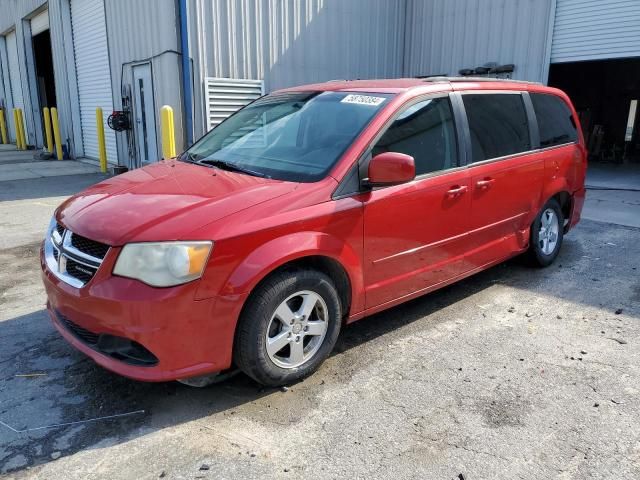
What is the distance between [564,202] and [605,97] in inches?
600

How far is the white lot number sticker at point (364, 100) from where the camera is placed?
11.6ft

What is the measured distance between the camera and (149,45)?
9.70 m

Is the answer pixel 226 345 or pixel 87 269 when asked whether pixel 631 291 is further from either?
pixel 87 269

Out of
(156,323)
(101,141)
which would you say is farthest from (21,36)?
(156,323)

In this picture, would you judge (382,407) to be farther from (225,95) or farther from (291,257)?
(225,95)

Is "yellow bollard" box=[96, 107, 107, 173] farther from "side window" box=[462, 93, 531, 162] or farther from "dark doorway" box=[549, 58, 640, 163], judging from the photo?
"dark doorway" box=[549, 58, 640, 163]

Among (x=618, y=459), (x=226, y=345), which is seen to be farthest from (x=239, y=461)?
(x=618, y=459)

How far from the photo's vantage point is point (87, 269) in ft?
8.98

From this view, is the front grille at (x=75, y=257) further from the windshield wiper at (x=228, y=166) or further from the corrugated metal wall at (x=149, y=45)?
the corrugated metal wall at (x=149, y=45)

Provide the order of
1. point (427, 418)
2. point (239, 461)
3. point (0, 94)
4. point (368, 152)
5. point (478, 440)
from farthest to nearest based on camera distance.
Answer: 1. point (0, 94)
2. point (368, 152)
3. point (427, 418)
4. point (478, 440)
5. point (239, 461)

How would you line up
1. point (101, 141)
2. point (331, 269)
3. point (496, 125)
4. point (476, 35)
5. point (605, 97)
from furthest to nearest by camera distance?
point (605, 97) → point (101, 141) → point (476, 35) → point (496, 125) → point (331, 269)

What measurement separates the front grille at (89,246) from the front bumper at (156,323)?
0.09 metres

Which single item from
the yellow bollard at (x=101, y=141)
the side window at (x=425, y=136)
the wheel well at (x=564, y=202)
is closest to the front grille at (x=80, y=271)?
the side window at (x=425, y=136)

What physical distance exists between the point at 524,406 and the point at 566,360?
72cm
